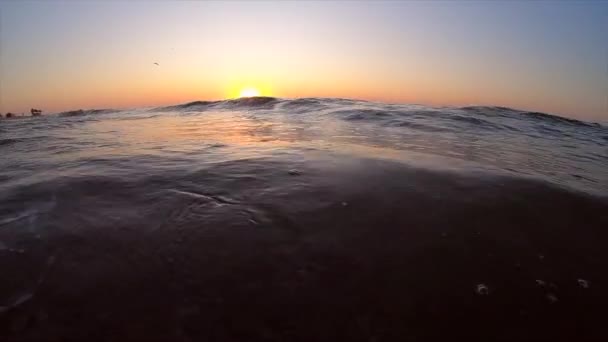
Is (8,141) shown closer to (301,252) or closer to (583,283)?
(301,252)

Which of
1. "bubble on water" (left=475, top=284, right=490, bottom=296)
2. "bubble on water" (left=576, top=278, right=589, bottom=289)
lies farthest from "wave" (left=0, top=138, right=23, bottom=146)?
"bubble on water" (left=576, top=278, right=589, bottom=289)

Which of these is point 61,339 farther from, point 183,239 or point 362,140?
point 362,140

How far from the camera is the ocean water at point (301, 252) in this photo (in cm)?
155

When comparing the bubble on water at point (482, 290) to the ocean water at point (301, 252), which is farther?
the bubble on water at point (482, 290)

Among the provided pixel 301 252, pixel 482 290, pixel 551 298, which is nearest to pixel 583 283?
pixel 551 298

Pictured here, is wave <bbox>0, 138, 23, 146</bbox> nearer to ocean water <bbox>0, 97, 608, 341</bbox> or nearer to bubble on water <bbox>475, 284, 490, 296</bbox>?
ocean water <bbox>0, 97, 608, 341</bbox>

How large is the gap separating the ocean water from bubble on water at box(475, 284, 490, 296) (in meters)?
0.01

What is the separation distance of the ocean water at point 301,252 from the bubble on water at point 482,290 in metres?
0.01

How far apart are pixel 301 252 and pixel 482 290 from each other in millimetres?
974

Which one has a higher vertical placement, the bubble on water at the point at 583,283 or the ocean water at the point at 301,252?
the ocean water at the point at 301,252

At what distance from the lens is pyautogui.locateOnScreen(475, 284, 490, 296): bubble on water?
69.9 inches

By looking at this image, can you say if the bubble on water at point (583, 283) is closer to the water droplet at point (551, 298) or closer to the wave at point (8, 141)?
the water droplet at point (551, 298)

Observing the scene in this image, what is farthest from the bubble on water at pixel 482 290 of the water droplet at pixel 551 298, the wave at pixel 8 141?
the wave at pixel 8 141

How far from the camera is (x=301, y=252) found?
6.64 feet
